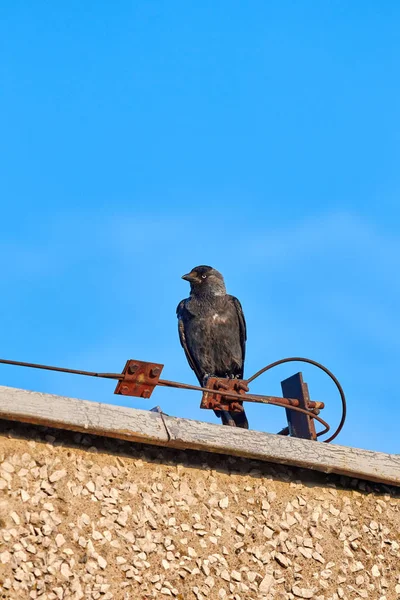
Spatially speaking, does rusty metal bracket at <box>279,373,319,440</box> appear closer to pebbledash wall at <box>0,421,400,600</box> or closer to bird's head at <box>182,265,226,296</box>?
pebbledash wall at <box>0,421,400,600</box>

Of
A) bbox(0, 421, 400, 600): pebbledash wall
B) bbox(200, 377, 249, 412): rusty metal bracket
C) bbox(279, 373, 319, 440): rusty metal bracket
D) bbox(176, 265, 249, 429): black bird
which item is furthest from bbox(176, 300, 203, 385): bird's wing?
bbox(0, 421, 400, 600): pebbledash wall

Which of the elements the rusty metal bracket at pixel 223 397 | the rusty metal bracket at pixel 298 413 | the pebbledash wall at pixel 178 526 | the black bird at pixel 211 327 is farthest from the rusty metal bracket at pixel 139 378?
the black bird at pixel 211 327

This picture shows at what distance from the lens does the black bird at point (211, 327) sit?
8.60 m

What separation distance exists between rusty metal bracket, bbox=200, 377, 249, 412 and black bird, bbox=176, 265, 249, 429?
3046 mm

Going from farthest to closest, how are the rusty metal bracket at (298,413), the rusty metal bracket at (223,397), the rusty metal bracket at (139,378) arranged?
the rusty metal bracket at (298,413) < the rusty metal bracket at (223,397) < the rusty metal bracket at (139,378)

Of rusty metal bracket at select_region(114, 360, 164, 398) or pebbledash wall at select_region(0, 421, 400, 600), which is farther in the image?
rusty metal bracket at select_region(114, 360, 164, 398)

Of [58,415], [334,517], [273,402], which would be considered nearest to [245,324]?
[273,402]

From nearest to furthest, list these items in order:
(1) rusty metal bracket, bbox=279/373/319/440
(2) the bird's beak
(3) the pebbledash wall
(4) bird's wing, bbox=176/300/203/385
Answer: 1. (3) the pebbledash wall
2. (1) rusty metal bracket, bbox=279/373/319/440
3. (4) bird's wing, bbox=176/300/203/385
4. (2) the bird's beak

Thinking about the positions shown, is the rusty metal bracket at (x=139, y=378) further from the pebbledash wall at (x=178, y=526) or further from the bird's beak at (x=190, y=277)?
the bird's beak at (x=190, y=277)

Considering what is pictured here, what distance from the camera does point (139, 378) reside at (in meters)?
4.99

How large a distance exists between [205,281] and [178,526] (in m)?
4.45

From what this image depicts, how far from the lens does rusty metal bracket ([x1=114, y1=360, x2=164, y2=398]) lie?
196 inches

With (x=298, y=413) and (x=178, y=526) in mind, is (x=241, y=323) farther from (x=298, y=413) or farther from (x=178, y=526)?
(x=178, y=526)

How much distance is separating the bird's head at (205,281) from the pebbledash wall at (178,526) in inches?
151
